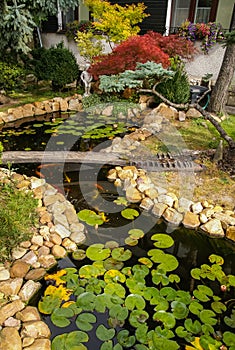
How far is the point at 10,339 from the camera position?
1977 millimetres

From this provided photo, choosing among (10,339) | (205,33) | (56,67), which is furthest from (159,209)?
(205,33)

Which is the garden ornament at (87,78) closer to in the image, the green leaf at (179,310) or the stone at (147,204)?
the stone at (147,204)

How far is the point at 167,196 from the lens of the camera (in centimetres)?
355

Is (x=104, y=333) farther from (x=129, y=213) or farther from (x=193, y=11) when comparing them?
(x=193, y=11)

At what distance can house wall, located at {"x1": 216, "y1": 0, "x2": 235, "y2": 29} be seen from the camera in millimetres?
7719

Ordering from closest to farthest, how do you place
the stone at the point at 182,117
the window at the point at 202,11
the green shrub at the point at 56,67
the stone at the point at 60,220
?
1. the stone at the point at 60,220
2. the stone at the point at 182,117
3. the green shrub at the point at 56,67
4. the window at the point at 202,11

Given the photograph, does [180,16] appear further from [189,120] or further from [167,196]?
[167,196]

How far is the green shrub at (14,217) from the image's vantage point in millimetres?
2676

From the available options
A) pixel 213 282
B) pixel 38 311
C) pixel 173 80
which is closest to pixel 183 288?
pixel 213 282

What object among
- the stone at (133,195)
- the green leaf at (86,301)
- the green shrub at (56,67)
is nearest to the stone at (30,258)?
the green leaf at (86,301)

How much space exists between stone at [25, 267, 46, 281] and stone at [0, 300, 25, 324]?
280 millimetres

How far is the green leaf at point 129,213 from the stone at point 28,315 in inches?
57.8

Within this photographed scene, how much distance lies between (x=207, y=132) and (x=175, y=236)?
276 cm

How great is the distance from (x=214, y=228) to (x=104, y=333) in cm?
169
